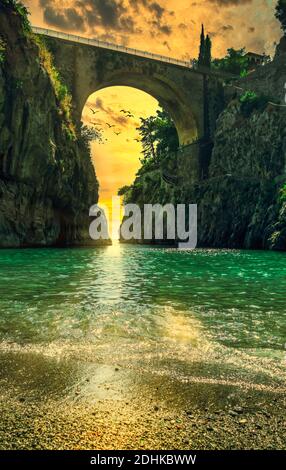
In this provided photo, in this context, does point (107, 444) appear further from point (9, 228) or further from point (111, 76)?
point (111, 76)

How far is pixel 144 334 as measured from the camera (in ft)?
19.9

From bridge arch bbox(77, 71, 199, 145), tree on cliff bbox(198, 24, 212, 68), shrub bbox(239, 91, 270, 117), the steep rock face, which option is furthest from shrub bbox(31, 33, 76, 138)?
tree on cliff bbox(198, 24, 212, 68)

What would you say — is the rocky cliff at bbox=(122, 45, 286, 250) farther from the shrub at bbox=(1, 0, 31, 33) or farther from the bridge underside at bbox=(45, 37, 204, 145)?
the shrub at bbox=(1, 0, 31, 33)

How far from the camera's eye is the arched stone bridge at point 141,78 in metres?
45.9

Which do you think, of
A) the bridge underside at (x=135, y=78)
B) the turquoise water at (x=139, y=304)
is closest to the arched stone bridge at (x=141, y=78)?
the bridge underside at (x=135, y=78)

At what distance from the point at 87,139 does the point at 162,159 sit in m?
18.0

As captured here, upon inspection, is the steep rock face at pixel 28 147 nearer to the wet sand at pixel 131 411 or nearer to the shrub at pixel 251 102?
the shrub at pixel 251 102

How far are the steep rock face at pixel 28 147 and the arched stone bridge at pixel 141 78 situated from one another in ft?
19.5

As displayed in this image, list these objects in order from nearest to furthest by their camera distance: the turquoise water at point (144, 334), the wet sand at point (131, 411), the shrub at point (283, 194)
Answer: the wet sand at point (131, 411) < the turquoise water at point (144, 334) < the shrub at point (283, 194)

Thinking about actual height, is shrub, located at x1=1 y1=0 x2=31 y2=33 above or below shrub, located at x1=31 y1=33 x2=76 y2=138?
above

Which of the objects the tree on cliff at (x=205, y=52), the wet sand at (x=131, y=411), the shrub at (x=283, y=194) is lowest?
the wet sand at (x=131, y=411)

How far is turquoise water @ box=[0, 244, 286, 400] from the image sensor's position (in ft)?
13.9

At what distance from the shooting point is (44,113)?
131 ft

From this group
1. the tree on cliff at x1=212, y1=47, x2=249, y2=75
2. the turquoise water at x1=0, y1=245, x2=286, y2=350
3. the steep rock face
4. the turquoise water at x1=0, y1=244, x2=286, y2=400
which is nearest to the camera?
the turquoise water at x1=0, y1=244, x2=286, y2=400
